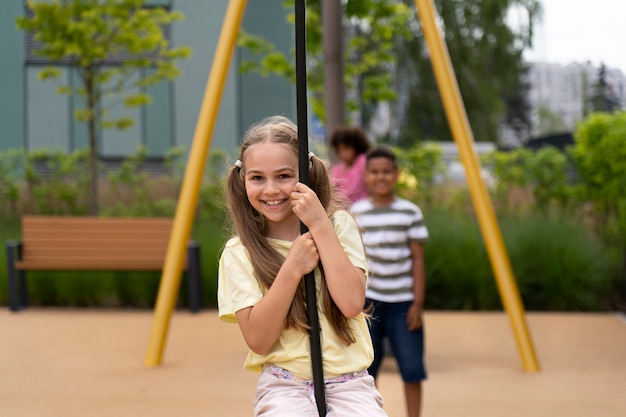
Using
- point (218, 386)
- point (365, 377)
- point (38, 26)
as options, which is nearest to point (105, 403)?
point (218, 386)

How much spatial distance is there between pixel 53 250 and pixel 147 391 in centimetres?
402

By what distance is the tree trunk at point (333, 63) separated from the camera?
7.75 meters

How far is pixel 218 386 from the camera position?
5684 mm

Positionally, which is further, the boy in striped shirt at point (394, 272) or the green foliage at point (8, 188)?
the green foliage at point (8, 188)

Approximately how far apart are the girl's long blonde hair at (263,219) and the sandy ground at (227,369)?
2.60 meters

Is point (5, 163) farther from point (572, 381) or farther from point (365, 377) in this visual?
point (365, 377)

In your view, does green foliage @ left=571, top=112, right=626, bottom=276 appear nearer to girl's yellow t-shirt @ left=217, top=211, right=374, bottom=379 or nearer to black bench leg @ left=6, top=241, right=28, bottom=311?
black bench leg @ left=6, top=241, right=28, bottom=311

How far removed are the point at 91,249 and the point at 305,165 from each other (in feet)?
23.5

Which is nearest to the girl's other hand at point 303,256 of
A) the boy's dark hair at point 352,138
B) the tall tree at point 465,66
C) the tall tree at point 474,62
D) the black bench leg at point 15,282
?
the boy's dark hair at point 352,138

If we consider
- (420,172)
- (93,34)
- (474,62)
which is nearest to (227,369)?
(420,172)

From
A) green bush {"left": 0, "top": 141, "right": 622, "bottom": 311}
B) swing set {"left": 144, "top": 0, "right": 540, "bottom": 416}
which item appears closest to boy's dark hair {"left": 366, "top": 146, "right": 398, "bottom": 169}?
swing set {"left": 144, "top": 0, "right": 540, "bottom": 416}

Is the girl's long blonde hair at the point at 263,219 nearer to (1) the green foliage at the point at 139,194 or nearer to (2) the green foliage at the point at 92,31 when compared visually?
(2) the green foliage at the point at 92,31

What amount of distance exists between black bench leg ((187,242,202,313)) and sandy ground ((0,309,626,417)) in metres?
0.21

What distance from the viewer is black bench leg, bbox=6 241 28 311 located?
29.5ft
